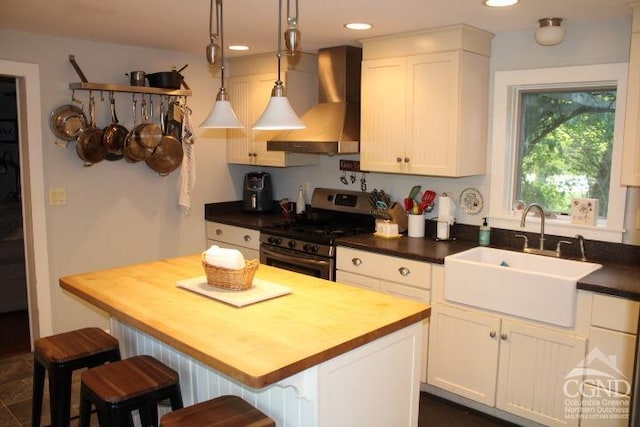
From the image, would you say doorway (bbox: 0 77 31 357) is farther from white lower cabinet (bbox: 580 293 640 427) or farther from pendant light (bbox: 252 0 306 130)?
white lower cabinet (bbox: 580 293 640 427)

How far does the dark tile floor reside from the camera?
9.81 feet

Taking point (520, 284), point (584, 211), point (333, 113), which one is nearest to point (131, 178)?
point (333, 113)

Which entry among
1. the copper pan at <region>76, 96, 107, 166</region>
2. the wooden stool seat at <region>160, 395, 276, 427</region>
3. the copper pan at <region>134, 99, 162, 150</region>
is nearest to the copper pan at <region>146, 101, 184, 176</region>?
the copper pan at <region>134, 99, 162, 150</region>

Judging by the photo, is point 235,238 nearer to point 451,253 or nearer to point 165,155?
point 165,155

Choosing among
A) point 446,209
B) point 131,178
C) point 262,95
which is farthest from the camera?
point 262,95

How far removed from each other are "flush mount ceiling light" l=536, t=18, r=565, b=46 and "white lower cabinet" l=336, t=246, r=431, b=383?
56.1 inches

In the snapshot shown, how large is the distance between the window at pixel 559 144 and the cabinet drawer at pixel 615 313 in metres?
0.67

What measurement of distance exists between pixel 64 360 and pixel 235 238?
2.21m

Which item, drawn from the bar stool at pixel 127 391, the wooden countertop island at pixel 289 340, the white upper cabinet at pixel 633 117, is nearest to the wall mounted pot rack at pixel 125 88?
the wooden countertop island at pixel 289 340

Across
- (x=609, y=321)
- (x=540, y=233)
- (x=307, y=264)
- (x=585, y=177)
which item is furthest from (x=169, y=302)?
(x=585, y=177)

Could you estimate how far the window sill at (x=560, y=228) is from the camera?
307 cm

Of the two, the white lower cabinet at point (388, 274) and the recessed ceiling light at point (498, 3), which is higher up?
the recessed ceiling light at point (498, 3)

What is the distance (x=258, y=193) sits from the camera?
4.77 m

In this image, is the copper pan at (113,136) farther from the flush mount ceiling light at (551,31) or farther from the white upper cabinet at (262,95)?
the flush mount ceiling light at (551,31)
